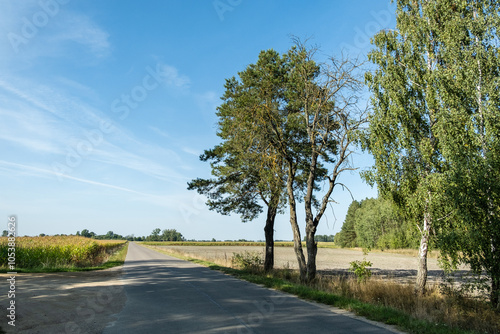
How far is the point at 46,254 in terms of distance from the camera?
24.4 meters

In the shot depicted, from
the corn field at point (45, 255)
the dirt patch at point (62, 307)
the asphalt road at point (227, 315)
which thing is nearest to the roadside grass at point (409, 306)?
the asphalt road at point (227, 315)

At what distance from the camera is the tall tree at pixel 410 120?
12562 millimetres

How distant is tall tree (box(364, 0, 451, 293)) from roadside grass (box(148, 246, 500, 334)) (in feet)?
5.46

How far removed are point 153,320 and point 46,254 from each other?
20.8m

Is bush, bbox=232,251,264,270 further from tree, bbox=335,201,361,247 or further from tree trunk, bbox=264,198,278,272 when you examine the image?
tree, bbox=335,201,361,247

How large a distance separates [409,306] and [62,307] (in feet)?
32.6

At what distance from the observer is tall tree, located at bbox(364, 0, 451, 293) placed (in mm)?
12562

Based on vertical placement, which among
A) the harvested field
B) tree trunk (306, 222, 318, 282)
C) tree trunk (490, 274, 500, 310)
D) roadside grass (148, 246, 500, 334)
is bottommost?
the harvested field

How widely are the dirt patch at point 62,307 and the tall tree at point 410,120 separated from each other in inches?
412

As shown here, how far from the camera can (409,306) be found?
403 inches

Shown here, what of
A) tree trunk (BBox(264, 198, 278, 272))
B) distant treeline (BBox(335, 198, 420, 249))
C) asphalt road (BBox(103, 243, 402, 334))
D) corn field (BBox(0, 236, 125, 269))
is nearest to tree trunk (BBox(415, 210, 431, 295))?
asphalt road (BBox(103, 243, 402, 334))

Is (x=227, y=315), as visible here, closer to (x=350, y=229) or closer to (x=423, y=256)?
(x=423, y=256)

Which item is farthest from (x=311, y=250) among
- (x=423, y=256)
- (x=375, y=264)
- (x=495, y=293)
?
(x=375, y=264)

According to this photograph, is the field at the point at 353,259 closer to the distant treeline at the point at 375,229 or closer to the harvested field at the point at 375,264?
the harvested field at the point at 375,264
